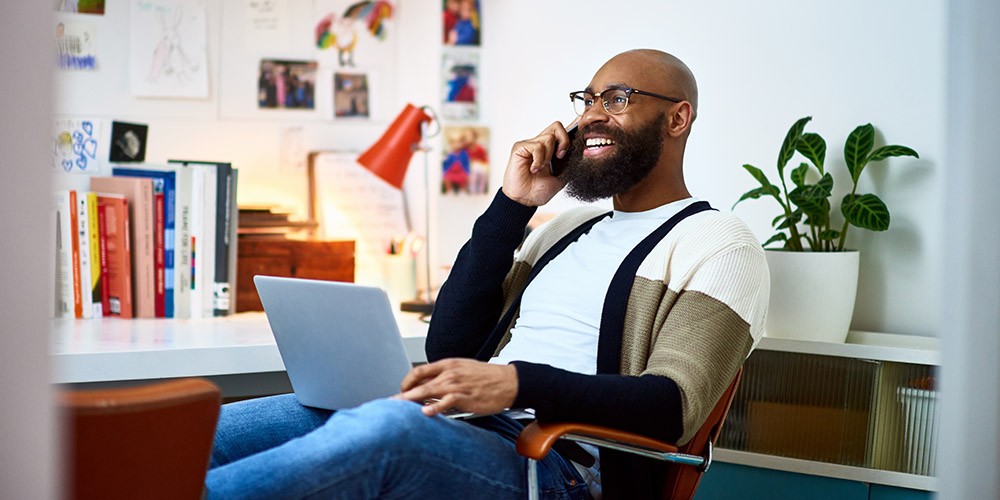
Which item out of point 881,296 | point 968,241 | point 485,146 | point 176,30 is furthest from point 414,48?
point 968,241

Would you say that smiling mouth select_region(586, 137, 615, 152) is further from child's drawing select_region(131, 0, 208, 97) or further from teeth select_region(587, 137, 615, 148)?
child's drawing select_region(131, 0, 208, 97)

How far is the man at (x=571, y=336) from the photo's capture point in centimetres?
146

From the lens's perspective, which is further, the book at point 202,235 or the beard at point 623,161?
the book at point 202,235

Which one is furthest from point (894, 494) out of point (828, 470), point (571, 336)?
point (571, 336)

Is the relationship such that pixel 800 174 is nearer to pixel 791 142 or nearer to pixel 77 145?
pixel 791 142

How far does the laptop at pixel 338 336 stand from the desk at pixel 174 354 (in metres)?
0.39

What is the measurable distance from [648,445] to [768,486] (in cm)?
81

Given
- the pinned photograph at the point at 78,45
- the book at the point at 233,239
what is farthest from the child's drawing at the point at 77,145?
the book at the point at 233,239

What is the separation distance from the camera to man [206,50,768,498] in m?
1.46

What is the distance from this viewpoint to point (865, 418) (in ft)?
7.06

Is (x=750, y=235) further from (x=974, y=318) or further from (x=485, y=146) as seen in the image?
(x=485, y=146)

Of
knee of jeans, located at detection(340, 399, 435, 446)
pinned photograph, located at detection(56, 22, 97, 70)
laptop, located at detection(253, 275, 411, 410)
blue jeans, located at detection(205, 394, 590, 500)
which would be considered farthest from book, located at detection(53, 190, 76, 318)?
knee of jeans, located at detection(340, 399, 435, 446)

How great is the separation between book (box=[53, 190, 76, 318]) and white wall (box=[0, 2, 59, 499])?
72.9 inches

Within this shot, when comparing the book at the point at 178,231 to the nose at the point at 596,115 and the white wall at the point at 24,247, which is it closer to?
the nose at the point at 596,115
